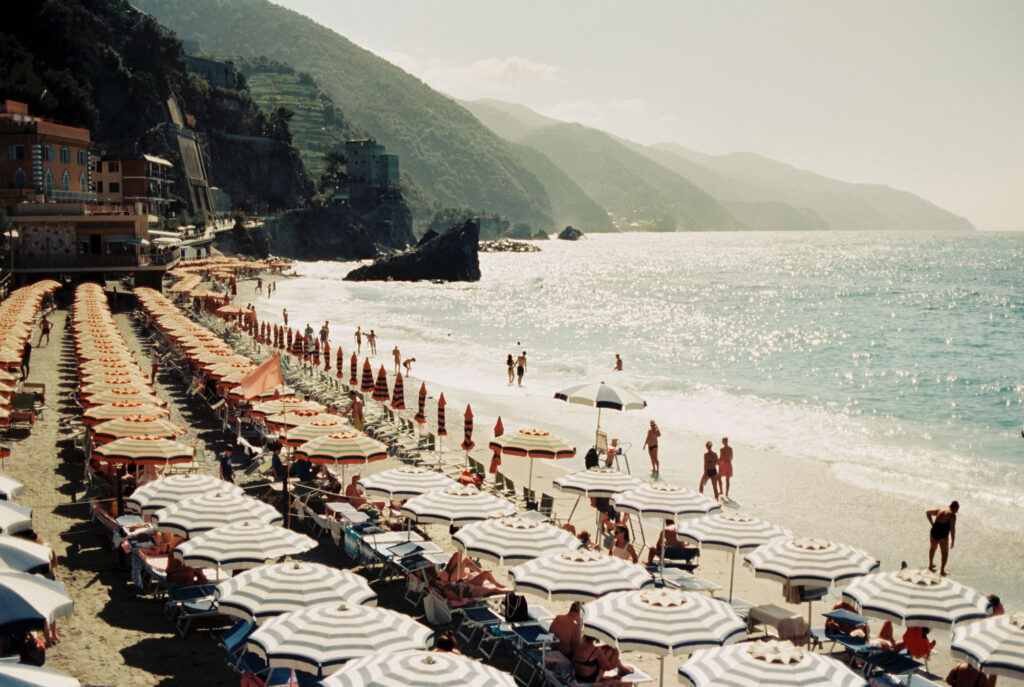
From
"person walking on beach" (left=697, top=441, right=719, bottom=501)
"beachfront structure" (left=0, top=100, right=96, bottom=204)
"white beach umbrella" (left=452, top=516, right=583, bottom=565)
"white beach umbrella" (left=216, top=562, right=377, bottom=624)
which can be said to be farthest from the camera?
"beachfront structure" (left=0, top=100, right=96, bottom=204)

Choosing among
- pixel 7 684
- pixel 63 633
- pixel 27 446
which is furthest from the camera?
pixel 27 446

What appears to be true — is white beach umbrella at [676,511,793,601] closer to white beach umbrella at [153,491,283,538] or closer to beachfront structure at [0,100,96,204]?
white beach umbrella at [153,491,283,538]

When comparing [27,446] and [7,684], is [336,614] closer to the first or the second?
[7,684]

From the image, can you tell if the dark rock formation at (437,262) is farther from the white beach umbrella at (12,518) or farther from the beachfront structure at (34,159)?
the white beach umbrella at (12,518)

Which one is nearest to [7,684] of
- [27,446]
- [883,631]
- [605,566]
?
[605,566]

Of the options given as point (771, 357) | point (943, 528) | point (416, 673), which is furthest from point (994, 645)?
point (771, 357)

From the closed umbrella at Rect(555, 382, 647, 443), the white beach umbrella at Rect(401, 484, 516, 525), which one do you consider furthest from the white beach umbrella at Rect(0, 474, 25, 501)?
the closed umbrella at Rect(555, 382, 647, 443)

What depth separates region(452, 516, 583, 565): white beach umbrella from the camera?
10477 mm

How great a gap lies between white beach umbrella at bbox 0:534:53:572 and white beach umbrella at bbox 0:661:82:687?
2.54m

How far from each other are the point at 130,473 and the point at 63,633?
6610mm

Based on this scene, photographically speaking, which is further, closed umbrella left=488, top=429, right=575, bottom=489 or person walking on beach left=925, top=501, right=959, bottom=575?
closed umbrella left=488, top=429, right=575, bottom=489

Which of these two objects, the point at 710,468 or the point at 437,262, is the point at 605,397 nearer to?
the point at 710,468

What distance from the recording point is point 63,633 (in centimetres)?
1024

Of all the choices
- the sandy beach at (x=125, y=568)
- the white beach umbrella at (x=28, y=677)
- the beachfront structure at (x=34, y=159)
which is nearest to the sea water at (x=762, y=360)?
the sandy beach at (x=125, y=568)
